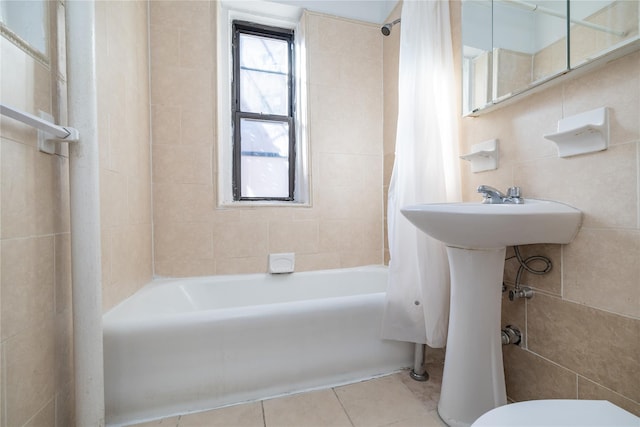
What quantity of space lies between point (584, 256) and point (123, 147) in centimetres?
183

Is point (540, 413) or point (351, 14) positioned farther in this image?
point (351, 14)

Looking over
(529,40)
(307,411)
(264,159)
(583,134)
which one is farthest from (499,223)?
(264,159)

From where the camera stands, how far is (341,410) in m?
1.12

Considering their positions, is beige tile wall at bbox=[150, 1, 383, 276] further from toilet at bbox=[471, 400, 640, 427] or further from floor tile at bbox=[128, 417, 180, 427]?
toilet at bbox=[471, 400, 640, 427]

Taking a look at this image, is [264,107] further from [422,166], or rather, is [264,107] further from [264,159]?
[422,166]

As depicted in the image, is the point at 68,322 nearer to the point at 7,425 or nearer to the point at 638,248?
the point at 7,425

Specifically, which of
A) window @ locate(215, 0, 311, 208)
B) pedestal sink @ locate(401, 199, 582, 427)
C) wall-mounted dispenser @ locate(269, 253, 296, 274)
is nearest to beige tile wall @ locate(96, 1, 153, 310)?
window @ locate(215, 0, 311, 208)

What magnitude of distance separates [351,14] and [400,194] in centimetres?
145

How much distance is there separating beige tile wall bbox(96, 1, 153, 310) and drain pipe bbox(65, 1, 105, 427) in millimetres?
250

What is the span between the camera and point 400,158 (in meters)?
1.33

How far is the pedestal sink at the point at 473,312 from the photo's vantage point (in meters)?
0.90

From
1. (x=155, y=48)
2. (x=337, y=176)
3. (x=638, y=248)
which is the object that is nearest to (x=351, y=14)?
(x=337, y=176)

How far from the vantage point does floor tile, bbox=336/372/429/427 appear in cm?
108

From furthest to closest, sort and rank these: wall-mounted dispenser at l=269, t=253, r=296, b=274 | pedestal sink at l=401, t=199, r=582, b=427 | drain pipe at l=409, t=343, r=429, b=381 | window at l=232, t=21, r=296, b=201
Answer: window at l=232, t=21, r=296, b=201
wall-mounted dispenser at l=269, t=253, r=296, b=274
drain pipe at l=409, t=343, r=429, b=381
pedestal sink at l=401, t=199, r=582, b=427
